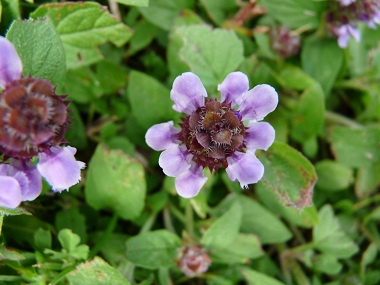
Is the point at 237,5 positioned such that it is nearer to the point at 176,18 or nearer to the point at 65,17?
the point at 176,18

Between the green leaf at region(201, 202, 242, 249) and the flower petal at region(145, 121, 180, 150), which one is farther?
the green leaf at region(201, 202, 242, 249)

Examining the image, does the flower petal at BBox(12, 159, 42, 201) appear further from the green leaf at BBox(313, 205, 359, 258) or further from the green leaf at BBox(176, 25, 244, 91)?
the green leaf at BBox(313, 205, 359, 258)

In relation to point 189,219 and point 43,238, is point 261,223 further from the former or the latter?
point 43,238

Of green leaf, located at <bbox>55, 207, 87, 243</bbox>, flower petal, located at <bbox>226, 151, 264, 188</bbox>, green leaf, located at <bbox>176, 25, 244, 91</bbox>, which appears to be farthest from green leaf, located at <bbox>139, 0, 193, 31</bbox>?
flower petal, located at <bbox>226, 151, 264, 188</bbox>

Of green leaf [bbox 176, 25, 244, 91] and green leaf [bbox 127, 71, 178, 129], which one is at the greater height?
green leaf [bbox 176, 25, 244, 91]

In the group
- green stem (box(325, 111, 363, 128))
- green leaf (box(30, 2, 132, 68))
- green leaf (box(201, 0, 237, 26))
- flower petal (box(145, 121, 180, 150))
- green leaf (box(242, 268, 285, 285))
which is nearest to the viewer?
flower petal (box(145, 121, 180, 150))

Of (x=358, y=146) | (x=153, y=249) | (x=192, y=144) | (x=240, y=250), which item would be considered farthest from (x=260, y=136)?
(x=358, y=146)
